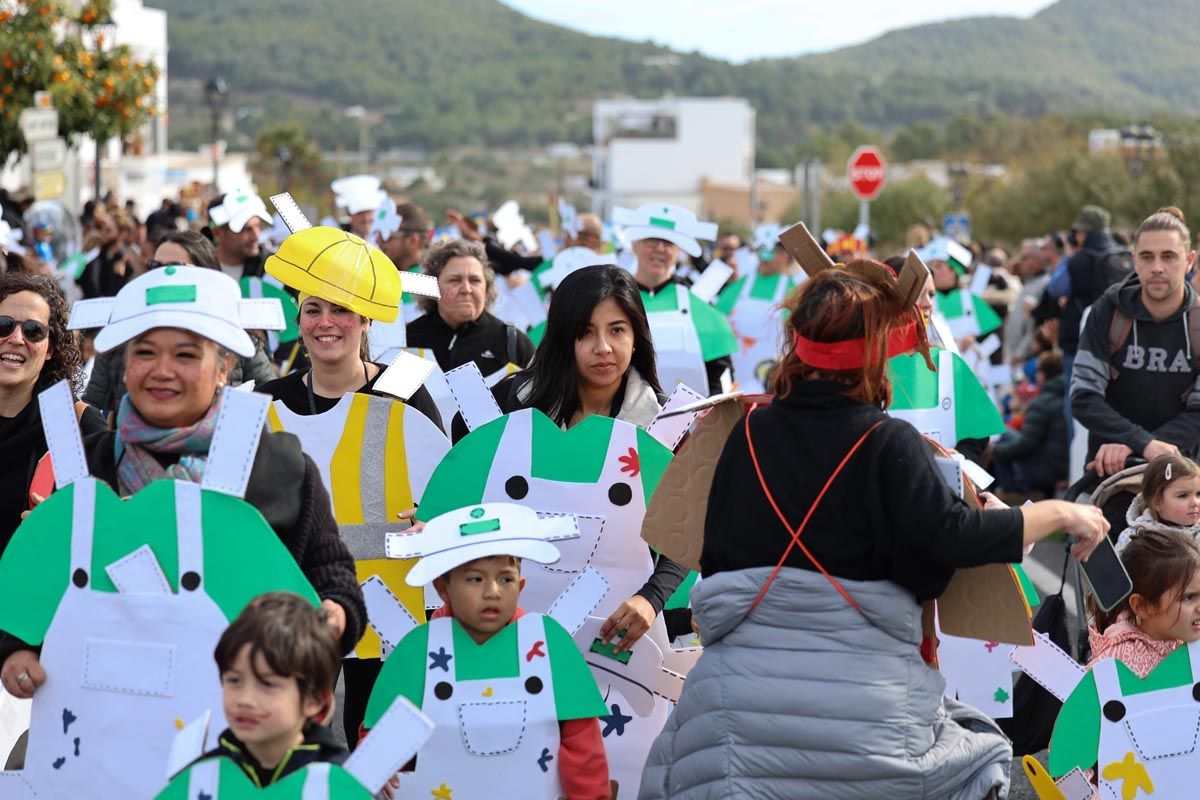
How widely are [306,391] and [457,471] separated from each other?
689 mm

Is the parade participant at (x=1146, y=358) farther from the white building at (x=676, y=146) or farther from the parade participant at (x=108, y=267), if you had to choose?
the white building at (x=676, y=146)

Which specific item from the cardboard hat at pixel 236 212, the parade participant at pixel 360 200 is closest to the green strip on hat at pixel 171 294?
the cardboard hat at pixel 236 212

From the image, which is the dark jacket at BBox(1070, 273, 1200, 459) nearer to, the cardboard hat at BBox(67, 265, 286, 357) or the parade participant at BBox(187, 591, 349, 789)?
the cardboard hat at BBox(67, 265, 286, 357)

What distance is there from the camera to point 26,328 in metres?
5.16

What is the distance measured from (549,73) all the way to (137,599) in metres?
184

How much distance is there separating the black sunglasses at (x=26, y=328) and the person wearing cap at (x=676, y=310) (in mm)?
3735

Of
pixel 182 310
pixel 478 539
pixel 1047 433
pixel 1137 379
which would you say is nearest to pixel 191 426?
pixel 182 310

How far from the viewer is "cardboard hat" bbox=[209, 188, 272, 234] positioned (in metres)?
8.70

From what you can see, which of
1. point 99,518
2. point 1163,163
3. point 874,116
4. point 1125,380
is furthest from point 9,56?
point 874,116

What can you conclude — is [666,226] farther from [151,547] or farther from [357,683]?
[151,547]

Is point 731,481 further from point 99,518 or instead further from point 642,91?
point 642,91

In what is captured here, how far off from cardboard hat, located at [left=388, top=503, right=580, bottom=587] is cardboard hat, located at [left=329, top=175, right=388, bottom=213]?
21.8 feet

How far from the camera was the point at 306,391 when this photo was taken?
5.37 metres

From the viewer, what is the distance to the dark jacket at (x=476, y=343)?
301 inches
